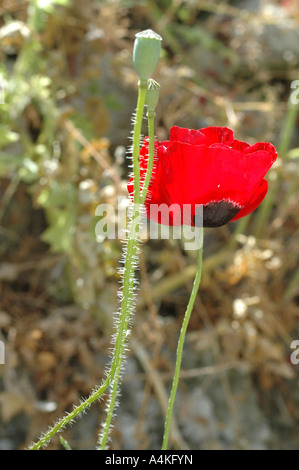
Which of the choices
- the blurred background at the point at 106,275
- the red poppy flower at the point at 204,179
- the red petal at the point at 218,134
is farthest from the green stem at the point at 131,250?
the blurred background at the point at 106,275

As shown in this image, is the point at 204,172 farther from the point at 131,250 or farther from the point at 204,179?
the point at 131,250

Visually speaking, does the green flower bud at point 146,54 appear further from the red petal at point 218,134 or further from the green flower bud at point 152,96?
the red petal at point 218,134

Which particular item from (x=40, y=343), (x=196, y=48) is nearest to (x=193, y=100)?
(x=196, y=48)

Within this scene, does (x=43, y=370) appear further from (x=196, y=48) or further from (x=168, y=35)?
(x=196, y=48)

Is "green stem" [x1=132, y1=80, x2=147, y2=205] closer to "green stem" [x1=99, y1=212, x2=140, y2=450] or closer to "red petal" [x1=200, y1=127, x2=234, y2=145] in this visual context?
"green stem" [x1=99, y1=212, x2=140, y2=450]

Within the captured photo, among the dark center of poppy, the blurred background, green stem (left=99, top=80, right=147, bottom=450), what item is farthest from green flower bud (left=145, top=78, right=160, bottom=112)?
the blurred background

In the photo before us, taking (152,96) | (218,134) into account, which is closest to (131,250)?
(152,96)
